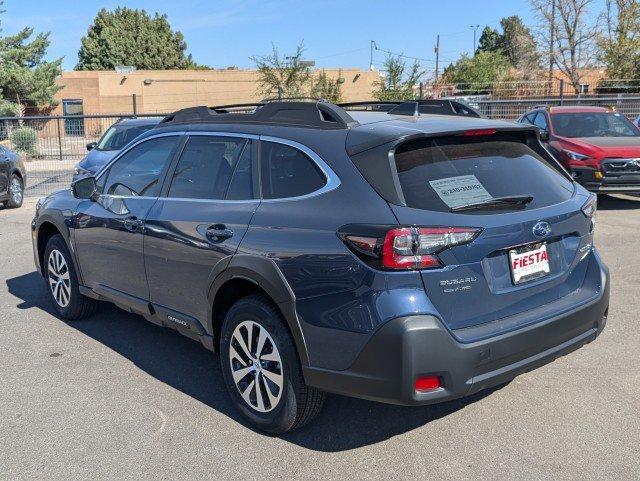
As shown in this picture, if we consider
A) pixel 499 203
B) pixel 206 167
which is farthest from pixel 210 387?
pixel 499 203

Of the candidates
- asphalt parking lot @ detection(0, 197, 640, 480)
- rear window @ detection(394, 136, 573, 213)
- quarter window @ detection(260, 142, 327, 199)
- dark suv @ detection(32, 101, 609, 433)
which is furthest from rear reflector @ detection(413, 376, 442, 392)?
quarter window @ detection(260, 142, 327, 199)

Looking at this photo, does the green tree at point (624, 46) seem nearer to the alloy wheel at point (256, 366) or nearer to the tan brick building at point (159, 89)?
the tan brick building at point (159, 89)

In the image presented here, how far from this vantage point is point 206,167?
4289 millimetres

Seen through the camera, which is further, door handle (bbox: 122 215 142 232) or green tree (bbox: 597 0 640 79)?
green tree (bbox: 597 0 640 79)

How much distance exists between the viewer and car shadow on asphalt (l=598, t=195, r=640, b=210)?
11.6m

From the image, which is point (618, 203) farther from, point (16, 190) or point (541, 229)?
point (16, 190)

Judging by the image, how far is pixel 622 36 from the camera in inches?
1399

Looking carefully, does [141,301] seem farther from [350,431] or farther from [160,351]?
[350,431]

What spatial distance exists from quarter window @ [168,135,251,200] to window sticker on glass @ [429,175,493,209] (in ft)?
4.24

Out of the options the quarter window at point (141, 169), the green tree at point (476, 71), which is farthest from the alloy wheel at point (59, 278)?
the green tree at point (476, 71)

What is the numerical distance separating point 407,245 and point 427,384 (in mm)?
660

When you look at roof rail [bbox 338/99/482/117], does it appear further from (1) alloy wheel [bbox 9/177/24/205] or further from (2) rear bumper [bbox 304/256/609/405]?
(1) alloy wheel [bbox 9/177/24/205]

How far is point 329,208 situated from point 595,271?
1693mm

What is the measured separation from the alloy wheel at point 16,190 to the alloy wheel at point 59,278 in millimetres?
7934
